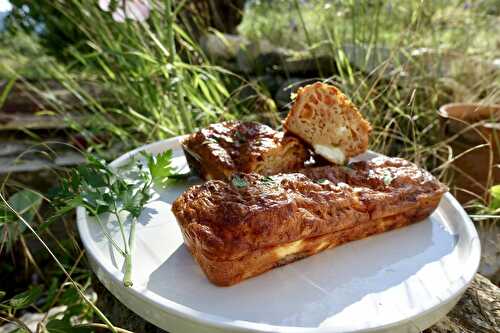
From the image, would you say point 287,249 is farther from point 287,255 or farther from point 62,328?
point 62,328

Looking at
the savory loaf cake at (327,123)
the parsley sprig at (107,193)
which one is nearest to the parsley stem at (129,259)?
the parsley sprig at (107,193)

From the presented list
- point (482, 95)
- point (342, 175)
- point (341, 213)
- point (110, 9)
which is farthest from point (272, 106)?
point (482, 95)

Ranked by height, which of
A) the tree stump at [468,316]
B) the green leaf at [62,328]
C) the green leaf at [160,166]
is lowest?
the tree stump at [468,316]

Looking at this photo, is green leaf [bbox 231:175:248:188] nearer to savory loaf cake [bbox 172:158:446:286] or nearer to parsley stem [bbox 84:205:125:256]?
savory loaf cake [bbox 172:158:446:286]

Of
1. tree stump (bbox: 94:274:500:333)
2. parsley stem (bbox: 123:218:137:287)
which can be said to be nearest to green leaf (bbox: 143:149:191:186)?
parsley stem (bbox: 123:218:137:287)

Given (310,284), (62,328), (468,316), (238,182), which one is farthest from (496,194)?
(62,328)

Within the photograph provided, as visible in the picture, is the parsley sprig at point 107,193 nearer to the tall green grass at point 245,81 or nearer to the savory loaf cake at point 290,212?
the savory loaf cake at point 290,212

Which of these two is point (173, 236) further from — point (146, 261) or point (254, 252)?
point (254, 252)

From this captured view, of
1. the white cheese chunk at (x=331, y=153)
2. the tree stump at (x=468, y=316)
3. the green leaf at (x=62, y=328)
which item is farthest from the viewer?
the white cheese chunk at (x=331, y=153)
